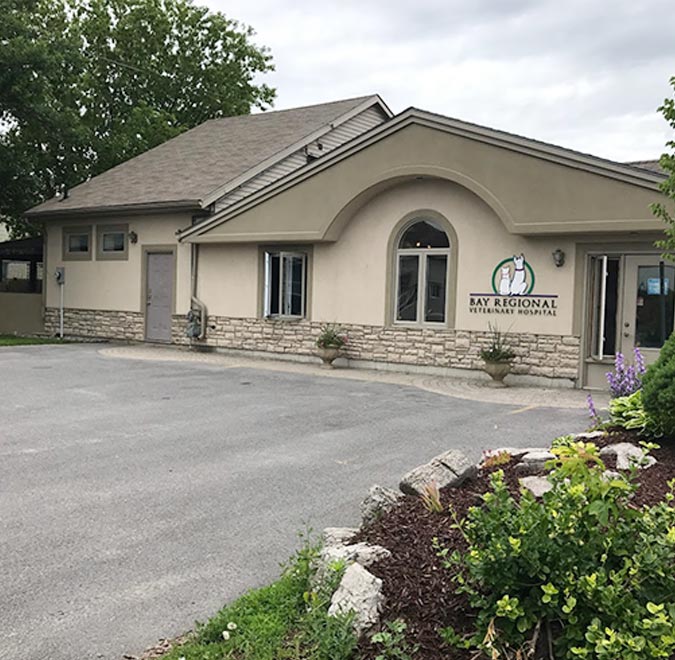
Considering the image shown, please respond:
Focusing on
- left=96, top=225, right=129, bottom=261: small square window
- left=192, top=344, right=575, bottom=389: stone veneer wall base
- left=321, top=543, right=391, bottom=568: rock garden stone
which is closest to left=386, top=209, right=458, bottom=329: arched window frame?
left=192, top=344, right=575, bottom=389: stone veneer wall base

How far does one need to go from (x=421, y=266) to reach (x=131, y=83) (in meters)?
24.2

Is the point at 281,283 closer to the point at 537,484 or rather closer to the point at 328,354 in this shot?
the point at 328,354

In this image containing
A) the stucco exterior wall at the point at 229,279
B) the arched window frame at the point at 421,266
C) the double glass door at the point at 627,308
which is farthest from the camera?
the stucco exterior wall at the point at 229,279

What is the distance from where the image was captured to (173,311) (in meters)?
17.9

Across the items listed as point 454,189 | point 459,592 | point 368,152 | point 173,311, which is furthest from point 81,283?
point 459,592

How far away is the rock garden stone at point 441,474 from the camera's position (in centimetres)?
425

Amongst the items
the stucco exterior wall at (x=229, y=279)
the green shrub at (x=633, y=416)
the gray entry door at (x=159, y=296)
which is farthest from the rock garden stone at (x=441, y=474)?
the gray entry door at (x=159, y=296)

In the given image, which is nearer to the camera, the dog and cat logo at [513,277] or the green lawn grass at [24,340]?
the dog and cat logo at [513,277]

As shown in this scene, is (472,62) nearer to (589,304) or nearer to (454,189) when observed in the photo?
(454,189)

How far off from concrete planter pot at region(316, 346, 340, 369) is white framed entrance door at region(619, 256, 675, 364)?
5.44m

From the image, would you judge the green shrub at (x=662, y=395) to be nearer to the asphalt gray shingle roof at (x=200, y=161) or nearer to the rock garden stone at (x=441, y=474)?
the rock garden stone at (x=441, y=474)

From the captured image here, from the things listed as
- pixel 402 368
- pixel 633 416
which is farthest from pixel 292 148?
pixel 633 416

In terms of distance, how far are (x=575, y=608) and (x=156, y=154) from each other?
21867mm

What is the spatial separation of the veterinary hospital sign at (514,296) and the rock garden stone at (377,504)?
8.98 m
